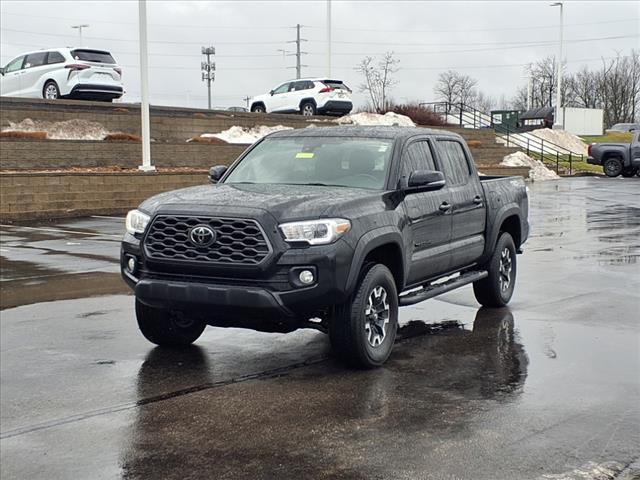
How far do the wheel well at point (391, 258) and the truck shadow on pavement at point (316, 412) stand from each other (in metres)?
0.67

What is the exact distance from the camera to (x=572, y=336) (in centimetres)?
Answer: 755

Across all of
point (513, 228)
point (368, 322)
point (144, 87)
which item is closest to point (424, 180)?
point (368, 322)

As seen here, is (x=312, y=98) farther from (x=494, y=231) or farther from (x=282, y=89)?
(x=494, y=231)

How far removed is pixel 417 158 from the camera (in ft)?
24.9

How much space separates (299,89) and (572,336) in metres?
29.0

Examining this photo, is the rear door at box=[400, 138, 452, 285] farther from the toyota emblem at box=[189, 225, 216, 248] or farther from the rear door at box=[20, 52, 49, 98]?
the rear door at box=[20, 52, 49, 98]

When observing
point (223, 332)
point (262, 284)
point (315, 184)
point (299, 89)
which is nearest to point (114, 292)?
point (223, 332)

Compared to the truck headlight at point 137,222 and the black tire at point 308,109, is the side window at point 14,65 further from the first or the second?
the truck headlight at point 137,222

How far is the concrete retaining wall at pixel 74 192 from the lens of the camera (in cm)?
1780

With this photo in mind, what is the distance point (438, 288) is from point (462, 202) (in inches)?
37.7

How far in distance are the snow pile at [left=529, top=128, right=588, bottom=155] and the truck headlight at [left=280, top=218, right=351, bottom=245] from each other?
155 ft

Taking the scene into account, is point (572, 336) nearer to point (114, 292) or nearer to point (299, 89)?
point (114, 292)

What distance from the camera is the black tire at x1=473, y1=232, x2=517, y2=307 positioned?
8.75 metres

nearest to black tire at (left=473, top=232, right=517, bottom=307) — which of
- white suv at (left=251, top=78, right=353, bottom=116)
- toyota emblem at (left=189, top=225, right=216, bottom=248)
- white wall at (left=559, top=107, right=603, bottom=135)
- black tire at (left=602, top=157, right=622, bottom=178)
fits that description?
toyota emblem at (left=189, top=225, right=216, bottom=248)
